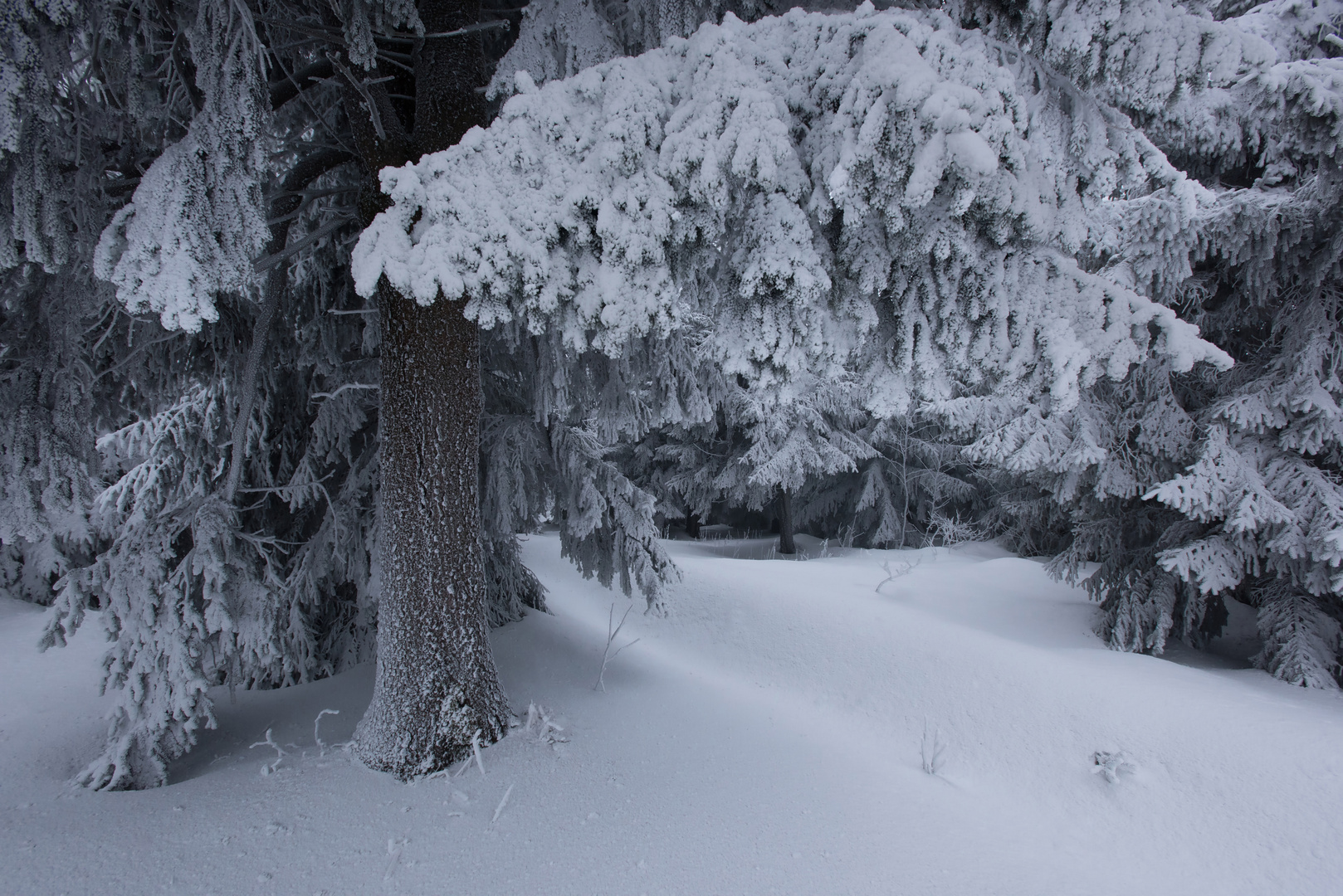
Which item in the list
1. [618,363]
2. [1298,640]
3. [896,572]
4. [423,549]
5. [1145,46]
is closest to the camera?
[1145,46]

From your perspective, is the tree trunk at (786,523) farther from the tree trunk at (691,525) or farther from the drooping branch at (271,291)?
the drooping branch at (271,291)

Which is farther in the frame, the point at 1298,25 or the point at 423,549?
the point at 1298,25

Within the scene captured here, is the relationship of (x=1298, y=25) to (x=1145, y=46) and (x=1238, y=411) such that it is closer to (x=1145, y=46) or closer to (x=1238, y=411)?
(x=1238, y=411)

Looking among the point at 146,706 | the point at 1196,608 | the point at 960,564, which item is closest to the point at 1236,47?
the point at 1196,608

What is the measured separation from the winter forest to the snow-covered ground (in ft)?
0.13

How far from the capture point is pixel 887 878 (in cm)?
307

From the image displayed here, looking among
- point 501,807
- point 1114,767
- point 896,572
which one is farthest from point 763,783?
point 896,572

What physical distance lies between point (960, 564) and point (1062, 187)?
322 inches

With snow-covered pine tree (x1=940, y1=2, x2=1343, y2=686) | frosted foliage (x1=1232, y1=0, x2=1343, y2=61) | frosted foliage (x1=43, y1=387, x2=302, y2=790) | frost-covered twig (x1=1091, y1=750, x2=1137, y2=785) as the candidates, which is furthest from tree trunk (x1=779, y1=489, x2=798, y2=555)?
frosted foliage (x1=43, y1=387, x2=302, y2=790)

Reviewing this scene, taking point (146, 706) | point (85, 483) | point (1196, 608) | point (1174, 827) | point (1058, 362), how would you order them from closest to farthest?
point (1058, 362), point (85, 483), point (146, 706), point (1174, 827), point (1196, 608)

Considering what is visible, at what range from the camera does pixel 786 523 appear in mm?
14492

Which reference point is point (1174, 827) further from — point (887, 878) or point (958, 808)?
point (887, 878)

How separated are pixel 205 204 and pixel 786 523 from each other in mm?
12973

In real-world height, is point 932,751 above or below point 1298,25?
below
